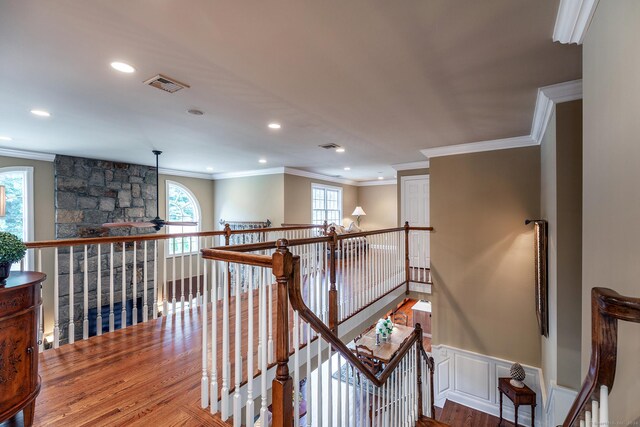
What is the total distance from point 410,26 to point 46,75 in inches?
113

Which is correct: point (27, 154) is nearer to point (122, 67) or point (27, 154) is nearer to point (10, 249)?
point (122, 67)

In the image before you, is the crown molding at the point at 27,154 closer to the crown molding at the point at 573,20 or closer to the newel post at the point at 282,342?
the newel post at the point at 282,342

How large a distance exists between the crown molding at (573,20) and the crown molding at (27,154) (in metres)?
7.15

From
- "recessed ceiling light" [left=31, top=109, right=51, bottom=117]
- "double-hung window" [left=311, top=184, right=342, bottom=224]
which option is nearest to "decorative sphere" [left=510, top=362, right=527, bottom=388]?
"double-hung window" [left=311, top=184, right=342, bottom=224]

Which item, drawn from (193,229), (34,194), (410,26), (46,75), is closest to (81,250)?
(34,194)

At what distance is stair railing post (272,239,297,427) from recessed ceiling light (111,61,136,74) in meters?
2.04

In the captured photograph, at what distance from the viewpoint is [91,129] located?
3.76 m

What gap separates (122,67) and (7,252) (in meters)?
1.52

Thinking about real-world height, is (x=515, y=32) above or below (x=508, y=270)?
above

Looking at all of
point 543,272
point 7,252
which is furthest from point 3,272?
point 543,272

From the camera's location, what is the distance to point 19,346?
1521 millimetres

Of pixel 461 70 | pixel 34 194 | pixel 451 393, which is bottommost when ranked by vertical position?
pixel 451 393

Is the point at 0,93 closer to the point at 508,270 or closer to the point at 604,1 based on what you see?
the point at 604,1

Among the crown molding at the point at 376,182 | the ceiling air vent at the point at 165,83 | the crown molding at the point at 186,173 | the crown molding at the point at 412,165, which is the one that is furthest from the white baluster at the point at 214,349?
the crown molding at the point at 376,182
